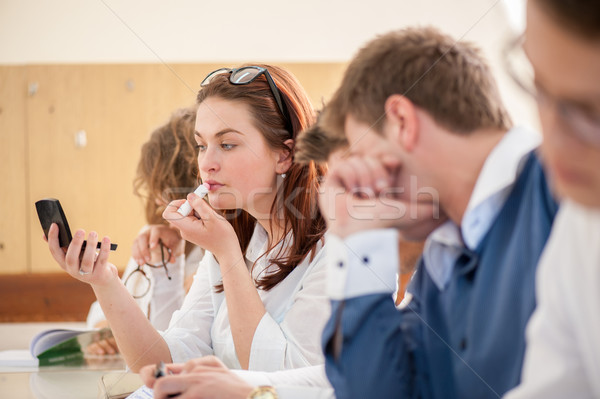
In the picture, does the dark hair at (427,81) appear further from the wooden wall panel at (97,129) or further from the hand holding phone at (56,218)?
the wooden wall panel at (97,129)

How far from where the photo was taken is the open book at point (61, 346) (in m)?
1.43

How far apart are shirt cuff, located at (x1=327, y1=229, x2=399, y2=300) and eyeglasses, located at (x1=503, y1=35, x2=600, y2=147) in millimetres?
310

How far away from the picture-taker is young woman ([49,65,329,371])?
128 centimetres

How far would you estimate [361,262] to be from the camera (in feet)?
2.62

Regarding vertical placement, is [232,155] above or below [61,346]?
above

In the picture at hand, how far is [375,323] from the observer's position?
0.82 m

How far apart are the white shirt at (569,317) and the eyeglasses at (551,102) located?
2.9 inches

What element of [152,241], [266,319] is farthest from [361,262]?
[152,241]

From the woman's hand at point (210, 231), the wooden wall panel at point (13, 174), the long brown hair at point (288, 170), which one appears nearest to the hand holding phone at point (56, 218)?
the woman's hand at point (210, 231)

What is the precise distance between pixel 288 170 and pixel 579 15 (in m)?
0.99

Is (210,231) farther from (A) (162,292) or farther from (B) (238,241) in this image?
(A) (162,292)

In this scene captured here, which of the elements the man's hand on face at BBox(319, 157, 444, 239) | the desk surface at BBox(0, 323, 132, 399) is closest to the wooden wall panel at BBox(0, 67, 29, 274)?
the desk surface at BBox(0, 323, 132, 399)

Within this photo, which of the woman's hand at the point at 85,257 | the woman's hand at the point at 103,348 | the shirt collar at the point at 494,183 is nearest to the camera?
the shirt collar at the point at 494,183

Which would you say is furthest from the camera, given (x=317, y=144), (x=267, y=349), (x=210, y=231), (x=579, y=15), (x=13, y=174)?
(x=13, y=174)
